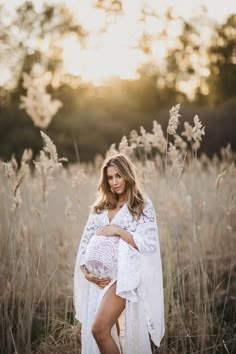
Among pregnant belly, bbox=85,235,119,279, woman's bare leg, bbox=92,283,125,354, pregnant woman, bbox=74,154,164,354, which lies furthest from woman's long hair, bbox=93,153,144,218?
woman's bare leg, bbox=92,283,125,354

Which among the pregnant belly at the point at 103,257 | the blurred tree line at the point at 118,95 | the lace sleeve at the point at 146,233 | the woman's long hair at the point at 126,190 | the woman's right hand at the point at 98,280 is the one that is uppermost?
the blurred tree line at the point at 118,95

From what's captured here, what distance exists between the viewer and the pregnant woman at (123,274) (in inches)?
119

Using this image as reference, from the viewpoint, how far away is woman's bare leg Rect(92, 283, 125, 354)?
296 cm

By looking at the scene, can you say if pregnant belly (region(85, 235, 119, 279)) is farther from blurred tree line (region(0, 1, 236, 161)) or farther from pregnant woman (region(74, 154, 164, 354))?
blurred tree line (region(0, 1, 236, 161))

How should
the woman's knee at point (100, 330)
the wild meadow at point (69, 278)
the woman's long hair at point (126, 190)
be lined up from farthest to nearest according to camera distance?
the wild meadow at point (69, 278) → the woman's long hair at point (126, 190) → the woman's knee at point (100, 330)

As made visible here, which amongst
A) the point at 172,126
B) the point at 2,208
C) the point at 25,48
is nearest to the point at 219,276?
the point at 172,126

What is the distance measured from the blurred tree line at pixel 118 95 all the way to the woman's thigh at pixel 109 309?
41.8 ft

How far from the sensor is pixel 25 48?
17641 mm

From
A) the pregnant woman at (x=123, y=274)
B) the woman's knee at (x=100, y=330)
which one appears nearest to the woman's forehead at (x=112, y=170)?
the pregnant woman at (x=123, y=274)

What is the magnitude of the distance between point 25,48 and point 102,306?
1599 cm

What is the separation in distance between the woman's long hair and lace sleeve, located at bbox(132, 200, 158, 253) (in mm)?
49

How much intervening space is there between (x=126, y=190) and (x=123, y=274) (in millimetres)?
635

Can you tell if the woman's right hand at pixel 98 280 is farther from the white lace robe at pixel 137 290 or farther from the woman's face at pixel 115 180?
the woman's face at pixel 115 180

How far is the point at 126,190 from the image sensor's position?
3379 millimetres
